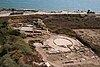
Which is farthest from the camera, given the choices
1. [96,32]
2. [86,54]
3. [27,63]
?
[96,32]

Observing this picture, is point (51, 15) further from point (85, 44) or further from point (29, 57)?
point (29, 57)

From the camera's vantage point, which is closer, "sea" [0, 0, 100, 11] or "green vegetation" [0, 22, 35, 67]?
"green vegetation" [0, 22, 35, 67]

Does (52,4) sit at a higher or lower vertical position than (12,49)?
higher

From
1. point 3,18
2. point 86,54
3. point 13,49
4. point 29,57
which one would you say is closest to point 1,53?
point 13,49

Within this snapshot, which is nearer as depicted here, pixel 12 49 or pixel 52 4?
pixel 12 49

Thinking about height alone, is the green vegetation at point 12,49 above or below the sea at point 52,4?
below

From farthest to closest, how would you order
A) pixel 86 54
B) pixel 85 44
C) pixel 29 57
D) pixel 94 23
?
pixel 94 23
pixel 85 44
pixel 86 54
pixel 29 57

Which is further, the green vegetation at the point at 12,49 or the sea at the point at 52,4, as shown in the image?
the sea at the point at 52,4

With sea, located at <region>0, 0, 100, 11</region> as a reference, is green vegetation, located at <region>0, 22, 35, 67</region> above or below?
below
